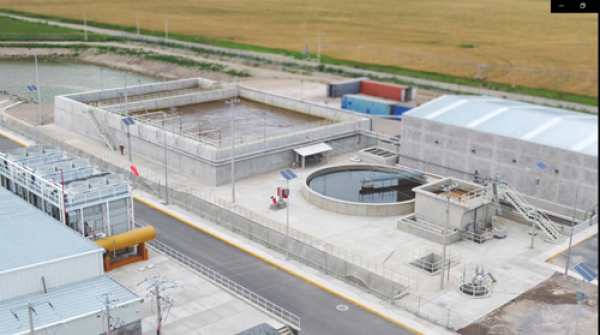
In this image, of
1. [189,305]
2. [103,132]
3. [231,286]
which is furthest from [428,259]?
[103,132]

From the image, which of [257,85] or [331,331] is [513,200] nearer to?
[331,331]

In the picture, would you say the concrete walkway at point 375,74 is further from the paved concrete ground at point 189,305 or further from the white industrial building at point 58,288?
the white industrial building at point 58,288

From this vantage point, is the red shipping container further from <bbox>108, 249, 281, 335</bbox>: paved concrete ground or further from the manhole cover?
<bbox>108, 249, 281, 335</bbox>: paved concrete ground

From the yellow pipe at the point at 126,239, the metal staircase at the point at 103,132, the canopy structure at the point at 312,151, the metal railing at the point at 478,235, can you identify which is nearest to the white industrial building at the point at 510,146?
the metal railing at the point at 478,235

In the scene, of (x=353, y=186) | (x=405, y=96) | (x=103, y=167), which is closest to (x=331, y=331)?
(x=353, y=186)

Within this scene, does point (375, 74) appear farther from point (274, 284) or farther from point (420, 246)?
point (274, 284)

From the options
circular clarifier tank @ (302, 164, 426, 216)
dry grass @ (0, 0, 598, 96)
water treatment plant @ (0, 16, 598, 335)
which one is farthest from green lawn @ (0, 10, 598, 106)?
circular clarifier tank @ (302, 164, 426, 216)
